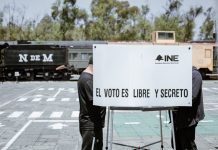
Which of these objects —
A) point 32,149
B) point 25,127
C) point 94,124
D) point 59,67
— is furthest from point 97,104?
point 59,67

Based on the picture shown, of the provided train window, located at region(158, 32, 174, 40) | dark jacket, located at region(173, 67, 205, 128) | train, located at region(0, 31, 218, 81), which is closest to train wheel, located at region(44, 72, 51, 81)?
train, located at region(0, 31, 218, 81)

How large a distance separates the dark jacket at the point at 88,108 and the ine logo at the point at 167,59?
1123 mm

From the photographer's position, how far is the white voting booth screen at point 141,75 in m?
A: 6.36

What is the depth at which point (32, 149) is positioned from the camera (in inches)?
406

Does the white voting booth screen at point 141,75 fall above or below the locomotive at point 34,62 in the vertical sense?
above

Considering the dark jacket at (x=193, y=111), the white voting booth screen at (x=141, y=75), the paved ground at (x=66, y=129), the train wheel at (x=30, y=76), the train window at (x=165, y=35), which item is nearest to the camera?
the white voting booth screen at (x=141, y=75)

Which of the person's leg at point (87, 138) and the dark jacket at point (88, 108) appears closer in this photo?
the dark jacket at point (88, 108)

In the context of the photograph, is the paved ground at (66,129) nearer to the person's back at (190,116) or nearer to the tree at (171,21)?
the person's back at (190,116)

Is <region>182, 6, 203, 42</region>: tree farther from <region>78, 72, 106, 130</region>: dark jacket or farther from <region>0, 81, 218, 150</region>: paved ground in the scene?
<region>78, 72, 106, 130</region>: dark jacket

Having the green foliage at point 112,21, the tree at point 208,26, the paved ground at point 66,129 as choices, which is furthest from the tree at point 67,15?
the paved ground at point 66,129

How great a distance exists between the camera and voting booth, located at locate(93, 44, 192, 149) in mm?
6363

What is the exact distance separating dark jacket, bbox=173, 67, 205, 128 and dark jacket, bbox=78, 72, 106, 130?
1136mm

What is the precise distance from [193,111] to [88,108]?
1589 mm

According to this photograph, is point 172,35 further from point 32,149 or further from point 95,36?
point 95,36
